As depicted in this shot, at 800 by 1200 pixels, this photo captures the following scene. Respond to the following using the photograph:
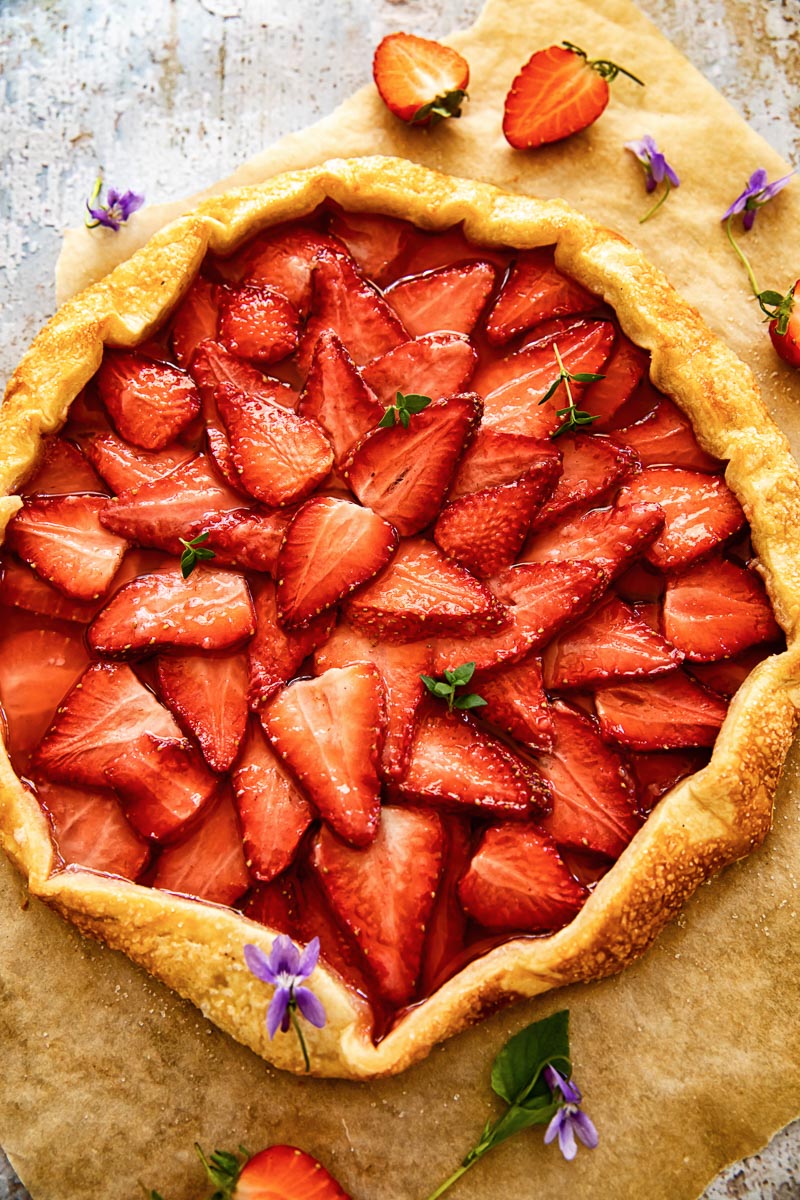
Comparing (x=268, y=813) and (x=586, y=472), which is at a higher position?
(x=586, y=472)

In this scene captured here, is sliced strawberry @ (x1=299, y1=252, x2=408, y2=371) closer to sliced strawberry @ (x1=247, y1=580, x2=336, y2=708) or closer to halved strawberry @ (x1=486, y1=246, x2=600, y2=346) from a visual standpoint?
halved strawberry @ (x1=486, y1=246, x2=600, y2=346)

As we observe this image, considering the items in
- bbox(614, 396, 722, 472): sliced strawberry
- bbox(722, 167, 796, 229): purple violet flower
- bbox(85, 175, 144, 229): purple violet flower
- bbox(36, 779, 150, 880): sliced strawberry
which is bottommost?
bbox(36, 779, 150, 880): sliced strawberry

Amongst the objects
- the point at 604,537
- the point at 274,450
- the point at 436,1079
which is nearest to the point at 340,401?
the point at 274,450

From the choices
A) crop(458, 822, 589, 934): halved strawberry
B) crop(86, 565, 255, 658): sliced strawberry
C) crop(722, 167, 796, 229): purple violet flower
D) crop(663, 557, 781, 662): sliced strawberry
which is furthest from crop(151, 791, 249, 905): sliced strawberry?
crop(722, 167, 796, 229): purple violet flower

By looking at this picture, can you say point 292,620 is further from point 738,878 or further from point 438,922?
point 738,878

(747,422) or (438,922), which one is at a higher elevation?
(747,422)

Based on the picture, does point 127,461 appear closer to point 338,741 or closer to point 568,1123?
point 338,741

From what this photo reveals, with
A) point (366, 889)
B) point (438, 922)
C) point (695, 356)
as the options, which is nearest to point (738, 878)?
point (438, 922)
